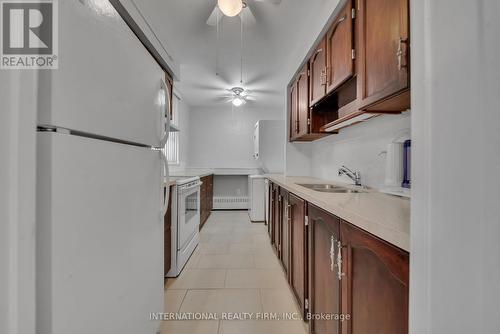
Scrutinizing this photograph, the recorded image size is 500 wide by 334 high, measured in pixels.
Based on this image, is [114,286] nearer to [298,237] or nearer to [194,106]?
[298,237]

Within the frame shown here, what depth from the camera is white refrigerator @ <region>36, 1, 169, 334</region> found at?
0.54 metres

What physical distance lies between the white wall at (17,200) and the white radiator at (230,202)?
4.71 m

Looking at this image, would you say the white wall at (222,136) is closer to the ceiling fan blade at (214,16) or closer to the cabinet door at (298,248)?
the ceiling fan blade at (214,16)

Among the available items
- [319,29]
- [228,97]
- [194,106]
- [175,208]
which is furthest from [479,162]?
[194,106]

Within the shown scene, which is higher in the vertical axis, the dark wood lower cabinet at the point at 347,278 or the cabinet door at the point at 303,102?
the cabinet door at the point at 303,102

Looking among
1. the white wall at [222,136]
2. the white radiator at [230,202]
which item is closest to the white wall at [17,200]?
the white radiator at [230,202]

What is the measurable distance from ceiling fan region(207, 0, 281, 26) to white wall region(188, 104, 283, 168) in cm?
339

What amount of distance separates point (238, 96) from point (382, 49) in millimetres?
3422

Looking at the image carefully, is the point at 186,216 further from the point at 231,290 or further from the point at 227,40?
the point at 227,40

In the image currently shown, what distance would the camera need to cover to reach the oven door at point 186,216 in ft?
7.15

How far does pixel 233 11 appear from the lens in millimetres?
1619

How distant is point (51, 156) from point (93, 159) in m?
0.14

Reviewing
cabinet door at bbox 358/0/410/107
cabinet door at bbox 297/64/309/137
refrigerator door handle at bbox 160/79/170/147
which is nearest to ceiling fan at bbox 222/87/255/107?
cabinet door at bbox 297/64/309/137

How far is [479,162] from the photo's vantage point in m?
0.34
